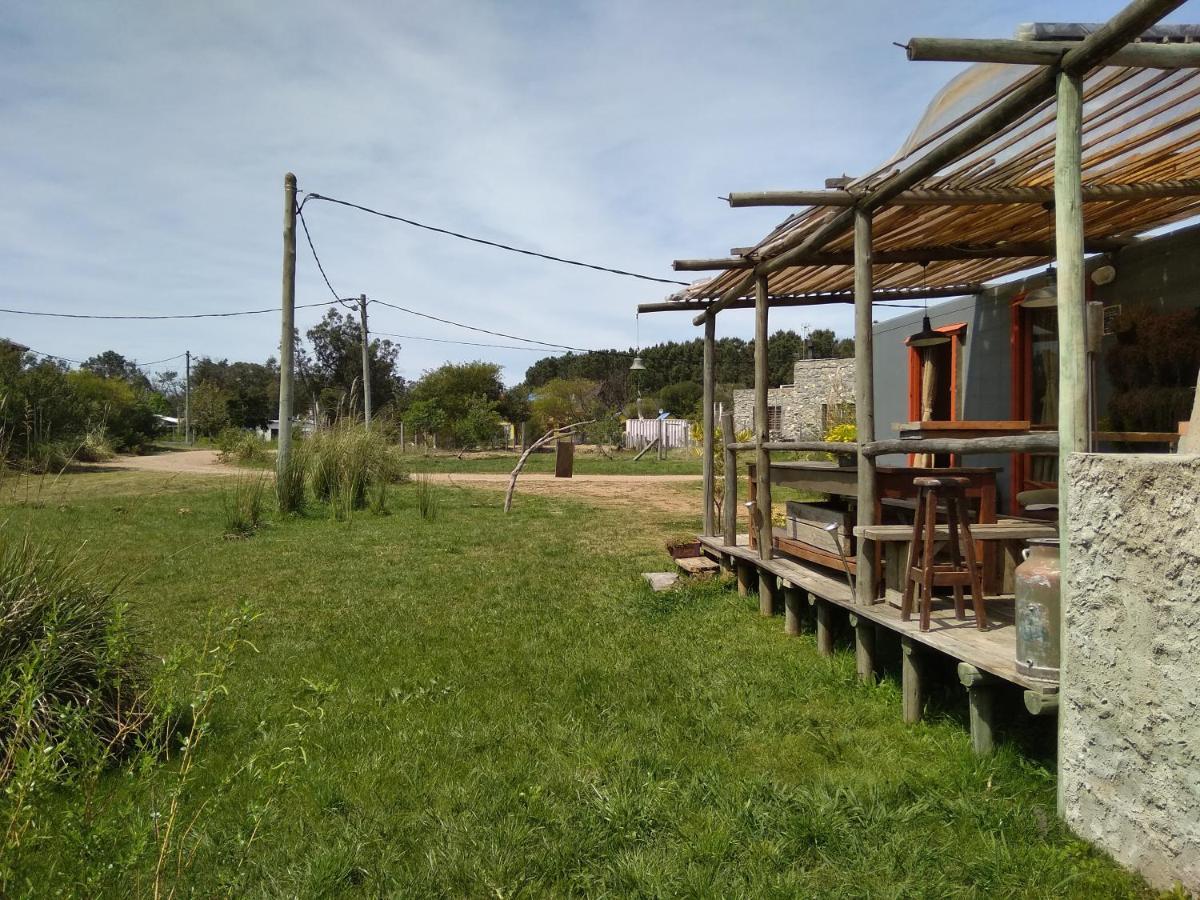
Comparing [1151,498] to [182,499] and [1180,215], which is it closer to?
[1180,215]

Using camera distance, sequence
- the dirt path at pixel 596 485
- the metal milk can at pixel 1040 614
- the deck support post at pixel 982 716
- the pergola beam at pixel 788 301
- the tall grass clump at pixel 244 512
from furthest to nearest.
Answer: the dirt path at pixel 596 485 < the tall grass clump at pixel 244 512 < the pergola beam at pixel 788 301 < the deck support post at pixel 982 716 < the metal milk can at pixel 1040 614

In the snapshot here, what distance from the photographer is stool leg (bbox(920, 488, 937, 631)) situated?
3.73m

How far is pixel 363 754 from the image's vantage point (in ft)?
11.9

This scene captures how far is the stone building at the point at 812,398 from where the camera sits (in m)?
21.3

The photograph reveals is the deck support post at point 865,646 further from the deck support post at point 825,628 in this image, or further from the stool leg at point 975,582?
the stool leg at point 975,582

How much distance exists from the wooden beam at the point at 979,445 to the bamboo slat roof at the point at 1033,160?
1241mm

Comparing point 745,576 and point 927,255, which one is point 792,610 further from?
point 927,255

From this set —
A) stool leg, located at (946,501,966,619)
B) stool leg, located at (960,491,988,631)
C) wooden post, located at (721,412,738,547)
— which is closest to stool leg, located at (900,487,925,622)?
stool leg, located at (946,501,966,619)

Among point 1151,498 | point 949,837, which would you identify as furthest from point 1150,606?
point 949,837

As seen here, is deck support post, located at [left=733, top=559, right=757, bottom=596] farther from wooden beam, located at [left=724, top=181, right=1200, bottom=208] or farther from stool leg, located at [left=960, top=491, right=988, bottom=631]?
wooden beam, located at [left=724, top=181, right=1200, bottom=208]

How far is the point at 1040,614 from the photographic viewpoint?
292 centimetres

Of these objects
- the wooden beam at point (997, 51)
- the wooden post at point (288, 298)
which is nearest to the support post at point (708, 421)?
the wooden beam at point (997, 51)

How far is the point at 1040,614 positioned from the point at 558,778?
6.07ft

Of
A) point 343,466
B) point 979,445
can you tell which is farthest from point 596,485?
point 979,445
